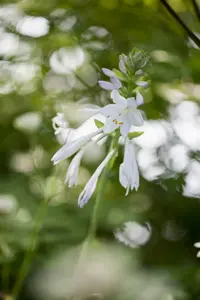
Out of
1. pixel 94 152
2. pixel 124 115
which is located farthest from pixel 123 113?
pixel 94 152

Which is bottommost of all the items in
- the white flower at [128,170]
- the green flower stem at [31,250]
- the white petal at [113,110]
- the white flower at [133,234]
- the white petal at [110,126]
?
the green flower stem at [31,250]

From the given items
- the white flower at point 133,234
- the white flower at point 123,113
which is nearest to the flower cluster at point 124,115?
the white flower at point 123,113

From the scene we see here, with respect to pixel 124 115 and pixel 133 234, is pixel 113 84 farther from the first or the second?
pixel 133 234

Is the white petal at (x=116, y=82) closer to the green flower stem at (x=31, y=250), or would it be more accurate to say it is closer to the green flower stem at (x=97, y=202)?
the green flower stem at (x=97, y=202)

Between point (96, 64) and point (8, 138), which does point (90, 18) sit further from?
point (8, 138)

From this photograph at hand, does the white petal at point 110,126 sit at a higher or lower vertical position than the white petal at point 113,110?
lower

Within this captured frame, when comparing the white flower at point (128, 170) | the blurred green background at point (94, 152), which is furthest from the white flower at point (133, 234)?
the white flower at point (128, 170)

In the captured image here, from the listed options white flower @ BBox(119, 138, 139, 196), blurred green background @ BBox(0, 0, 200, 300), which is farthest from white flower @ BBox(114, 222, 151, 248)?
white flower @ BBox(119, 138, 139, 196)

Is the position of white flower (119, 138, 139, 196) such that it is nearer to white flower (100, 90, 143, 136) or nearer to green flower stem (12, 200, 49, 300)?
white flower (100, 90, 143, 136)
